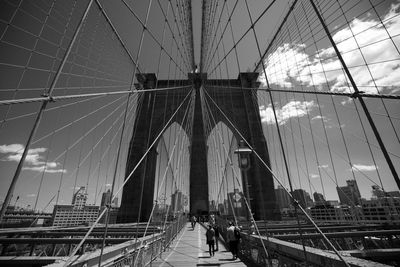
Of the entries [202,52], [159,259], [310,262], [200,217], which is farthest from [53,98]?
[202,52]

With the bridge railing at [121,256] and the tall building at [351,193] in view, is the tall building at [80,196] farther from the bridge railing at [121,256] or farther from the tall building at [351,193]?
the tall building at [351,193]

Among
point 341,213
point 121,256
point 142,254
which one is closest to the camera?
point 121,256

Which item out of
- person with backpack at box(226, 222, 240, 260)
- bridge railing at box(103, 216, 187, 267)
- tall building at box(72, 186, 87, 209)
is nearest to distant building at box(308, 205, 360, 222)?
person with backpack at box(226, 222, 240, 260)

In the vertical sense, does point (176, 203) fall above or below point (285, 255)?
above

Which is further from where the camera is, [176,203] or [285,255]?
[176,203]

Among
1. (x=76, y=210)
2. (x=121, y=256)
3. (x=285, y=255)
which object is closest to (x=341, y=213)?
(x=285, y=255)

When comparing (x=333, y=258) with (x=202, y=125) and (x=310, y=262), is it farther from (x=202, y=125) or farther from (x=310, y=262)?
(x=202, y=125)

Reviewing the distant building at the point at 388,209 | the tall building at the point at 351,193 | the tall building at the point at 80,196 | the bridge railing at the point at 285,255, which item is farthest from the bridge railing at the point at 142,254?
the distant building at the point at 388,209

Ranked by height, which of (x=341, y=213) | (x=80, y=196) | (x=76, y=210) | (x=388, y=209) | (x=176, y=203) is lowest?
(x=341, y=213)

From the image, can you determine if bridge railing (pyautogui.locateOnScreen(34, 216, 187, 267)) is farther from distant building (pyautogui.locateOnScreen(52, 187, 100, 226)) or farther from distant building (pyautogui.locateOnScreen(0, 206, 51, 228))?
distant building (pyautogui.locateOnScreen(0, 206, 51, 228))

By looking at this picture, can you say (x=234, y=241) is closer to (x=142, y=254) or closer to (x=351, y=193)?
(x=142, y=254)

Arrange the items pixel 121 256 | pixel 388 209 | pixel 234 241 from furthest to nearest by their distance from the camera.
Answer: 1. pixel 388 209
2. pixel 234 241
3. pixel 121 256

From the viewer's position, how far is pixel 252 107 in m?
23.5

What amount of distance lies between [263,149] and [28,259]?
63.2ft
